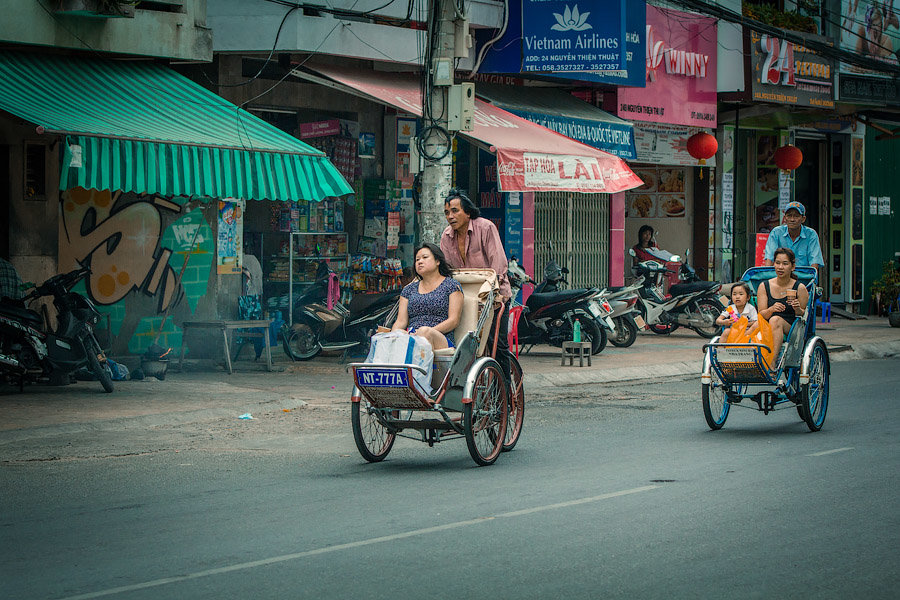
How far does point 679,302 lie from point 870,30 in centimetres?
1068

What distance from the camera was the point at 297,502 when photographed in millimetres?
7262

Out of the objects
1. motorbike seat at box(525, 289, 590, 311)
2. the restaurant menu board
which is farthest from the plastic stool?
motorbike seat at box(525, 289, 590, 311)

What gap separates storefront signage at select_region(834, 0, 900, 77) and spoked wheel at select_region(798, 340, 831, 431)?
16.5m

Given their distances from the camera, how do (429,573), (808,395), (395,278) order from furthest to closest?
(395,278) < (808,395) < (429,573)

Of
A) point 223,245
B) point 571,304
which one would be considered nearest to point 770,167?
point 571,304

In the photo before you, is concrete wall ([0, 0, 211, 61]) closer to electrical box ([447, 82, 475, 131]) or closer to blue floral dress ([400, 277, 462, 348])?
electrical box ([447, 82, 475, 131])

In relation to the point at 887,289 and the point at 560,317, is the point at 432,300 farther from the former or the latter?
the point at 887,289

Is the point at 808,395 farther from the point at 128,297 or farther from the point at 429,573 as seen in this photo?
the point at 128,297

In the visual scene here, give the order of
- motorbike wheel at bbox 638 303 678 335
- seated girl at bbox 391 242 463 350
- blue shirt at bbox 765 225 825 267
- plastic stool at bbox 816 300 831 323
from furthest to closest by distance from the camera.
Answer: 1. plastic stool at bbox 816 300 831 323
2. motorbike wheel at bbox 638 303 678 335
3. blue shirt at bbox 765 225 825 267
4. seated girl at bbox 391 242 463 350

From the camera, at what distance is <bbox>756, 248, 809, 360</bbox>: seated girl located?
10.2 metres

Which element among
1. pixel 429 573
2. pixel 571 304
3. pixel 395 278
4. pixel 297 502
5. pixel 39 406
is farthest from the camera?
pixel 395 278

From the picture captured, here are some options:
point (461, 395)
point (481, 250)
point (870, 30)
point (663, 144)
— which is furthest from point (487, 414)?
point (870, 30)

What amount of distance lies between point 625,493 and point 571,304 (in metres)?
8.86

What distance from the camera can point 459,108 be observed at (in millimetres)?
13250
